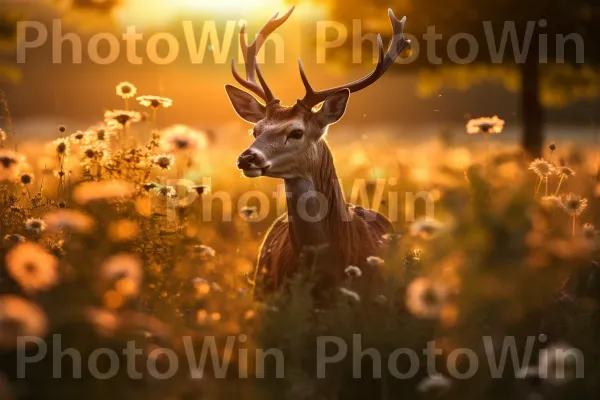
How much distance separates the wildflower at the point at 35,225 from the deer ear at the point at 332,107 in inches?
79.3

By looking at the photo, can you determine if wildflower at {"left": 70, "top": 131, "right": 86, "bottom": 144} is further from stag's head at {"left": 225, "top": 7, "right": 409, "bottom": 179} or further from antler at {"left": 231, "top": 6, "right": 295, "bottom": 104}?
antler at {"left": 231, "top": 6, "right": 295, "bottom": 104}

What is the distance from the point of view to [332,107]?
615 centimetres

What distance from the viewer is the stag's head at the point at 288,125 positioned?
567cm

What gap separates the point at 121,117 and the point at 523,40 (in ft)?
32.0

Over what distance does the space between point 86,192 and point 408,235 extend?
168cm

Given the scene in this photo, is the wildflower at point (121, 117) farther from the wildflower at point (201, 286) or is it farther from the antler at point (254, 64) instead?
the wildflower at point (201, 286)

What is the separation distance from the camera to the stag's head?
18.6 ft

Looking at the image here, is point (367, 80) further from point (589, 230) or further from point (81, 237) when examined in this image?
point (81, 237)

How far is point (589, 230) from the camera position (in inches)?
196

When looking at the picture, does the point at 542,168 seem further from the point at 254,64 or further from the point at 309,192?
the point at 254,64

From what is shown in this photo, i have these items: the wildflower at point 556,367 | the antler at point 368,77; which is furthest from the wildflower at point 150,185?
the wildflower at point 556,367

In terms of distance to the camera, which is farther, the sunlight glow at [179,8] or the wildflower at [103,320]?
the sunlight glow at [179,8]

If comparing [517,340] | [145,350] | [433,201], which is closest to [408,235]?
[517,340]

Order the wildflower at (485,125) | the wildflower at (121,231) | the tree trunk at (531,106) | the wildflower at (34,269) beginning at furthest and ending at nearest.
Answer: the tree trunk at (531,106), the wildflower at (485,125), the wildflower at (121,231), the wildflower at (34,269)
